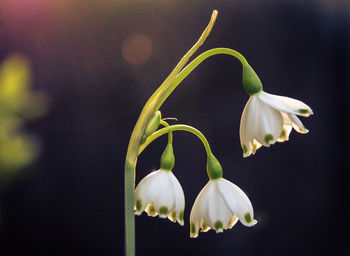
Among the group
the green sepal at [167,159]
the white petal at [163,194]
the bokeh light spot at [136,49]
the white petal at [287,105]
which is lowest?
the white petal at [163,194]

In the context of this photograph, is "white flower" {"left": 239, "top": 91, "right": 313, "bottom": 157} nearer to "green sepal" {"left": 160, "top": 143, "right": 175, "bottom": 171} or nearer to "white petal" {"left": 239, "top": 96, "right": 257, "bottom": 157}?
"white petal" {"left": 239, "top": 96, "right": 257, "bottom": 157}

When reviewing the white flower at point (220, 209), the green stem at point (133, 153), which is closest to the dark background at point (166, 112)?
the white flower at point (220, 209)

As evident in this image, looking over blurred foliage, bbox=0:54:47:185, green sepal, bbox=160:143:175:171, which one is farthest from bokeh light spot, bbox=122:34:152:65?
Answer: green sepal, bbox=160:143:175:171

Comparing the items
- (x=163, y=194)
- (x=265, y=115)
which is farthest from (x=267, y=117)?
(x=163, y=194)

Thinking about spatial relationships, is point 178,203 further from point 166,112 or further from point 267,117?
point 166,112

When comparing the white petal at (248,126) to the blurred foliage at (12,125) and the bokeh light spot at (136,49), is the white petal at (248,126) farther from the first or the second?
the bokeh light spot at (136,49)

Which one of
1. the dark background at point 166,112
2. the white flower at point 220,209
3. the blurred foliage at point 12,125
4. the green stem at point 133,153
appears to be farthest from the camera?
the dark background at point 166,112

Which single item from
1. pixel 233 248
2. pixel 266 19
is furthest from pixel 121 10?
pixel 233 248
